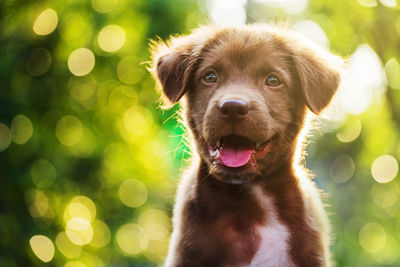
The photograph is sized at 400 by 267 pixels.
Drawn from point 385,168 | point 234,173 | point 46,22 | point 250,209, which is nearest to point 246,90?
point 234,173

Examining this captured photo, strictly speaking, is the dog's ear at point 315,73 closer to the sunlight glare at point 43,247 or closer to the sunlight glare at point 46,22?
the sunlight glare at point 46,22

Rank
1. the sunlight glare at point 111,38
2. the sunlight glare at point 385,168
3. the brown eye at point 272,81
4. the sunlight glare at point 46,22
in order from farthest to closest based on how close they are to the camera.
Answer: the sunlight glare at point 385,168, the sunlight glare at point 111,38, the sunlight glare at point 46,22, the brown eye at point 272,81

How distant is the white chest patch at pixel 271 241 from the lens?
3873 mm

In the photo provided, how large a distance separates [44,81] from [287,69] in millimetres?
10089

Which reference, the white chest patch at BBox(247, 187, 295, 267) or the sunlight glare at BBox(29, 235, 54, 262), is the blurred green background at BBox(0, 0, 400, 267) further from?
the white chest patch at BBox(247, 187, 295, 267)

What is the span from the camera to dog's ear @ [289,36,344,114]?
4.37 metres

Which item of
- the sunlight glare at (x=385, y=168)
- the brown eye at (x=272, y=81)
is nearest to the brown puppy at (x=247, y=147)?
the brown eye at (x=272, y=81)

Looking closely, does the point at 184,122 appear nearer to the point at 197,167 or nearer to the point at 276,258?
the point at 197,167

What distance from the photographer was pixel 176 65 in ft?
15.5

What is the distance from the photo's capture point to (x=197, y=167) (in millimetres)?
4523

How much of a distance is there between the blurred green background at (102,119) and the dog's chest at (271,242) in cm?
679

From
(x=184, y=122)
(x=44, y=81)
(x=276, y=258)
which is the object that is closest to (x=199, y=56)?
(x=184, y=122)

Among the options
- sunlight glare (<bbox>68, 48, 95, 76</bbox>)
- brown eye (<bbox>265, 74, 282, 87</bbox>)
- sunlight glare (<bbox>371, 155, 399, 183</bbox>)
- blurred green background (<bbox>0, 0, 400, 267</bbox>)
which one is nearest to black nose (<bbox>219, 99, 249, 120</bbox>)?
brown eye (<bbox>265, 74, 282, 87</bbox>)

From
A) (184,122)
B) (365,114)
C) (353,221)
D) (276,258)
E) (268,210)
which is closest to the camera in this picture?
(276,258)
